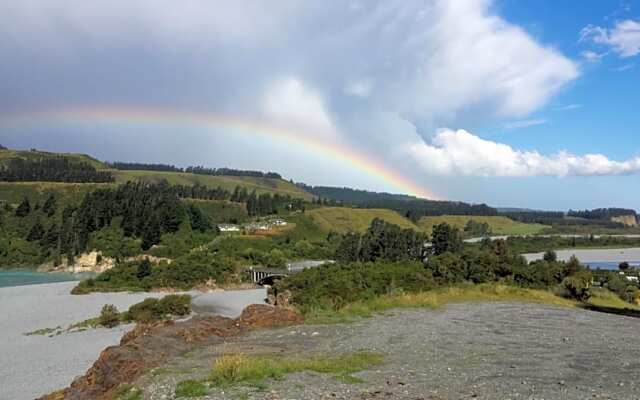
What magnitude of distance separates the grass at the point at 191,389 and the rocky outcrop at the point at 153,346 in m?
2.23

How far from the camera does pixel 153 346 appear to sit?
1970cm

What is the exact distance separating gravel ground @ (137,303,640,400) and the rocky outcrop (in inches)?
37.0

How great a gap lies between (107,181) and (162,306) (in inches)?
6356

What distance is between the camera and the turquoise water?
90.6 meters

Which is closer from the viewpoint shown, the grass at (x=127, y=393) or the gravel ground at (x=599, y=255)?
the grass at (x=127, y=393)

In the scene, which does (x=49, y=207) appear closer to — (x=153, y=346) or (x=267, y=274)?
(x=267, y=274)

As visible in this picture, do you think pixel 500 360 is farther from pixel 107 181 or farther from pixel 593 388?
pixel 107 181

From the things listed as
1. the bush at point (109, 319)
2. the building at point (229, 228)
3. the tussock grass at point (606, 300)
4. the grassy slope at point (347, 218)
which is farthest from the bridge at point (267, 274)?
the grassy slope at point (347, 218)

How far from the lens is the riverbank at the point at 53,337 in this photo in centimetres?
2808

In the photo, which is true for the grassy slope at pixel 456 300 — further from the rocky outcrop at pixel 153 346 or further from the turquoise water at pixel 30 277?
the turquoise water at pixel 30 277

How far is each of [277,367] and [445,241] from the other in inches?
3220

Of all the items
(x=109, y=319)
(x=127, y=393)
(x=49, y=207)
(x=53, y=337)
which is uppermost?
(x=49, y=207)

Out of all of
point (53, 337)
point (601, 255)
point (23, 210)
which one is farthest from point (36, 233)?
point (601, 255)

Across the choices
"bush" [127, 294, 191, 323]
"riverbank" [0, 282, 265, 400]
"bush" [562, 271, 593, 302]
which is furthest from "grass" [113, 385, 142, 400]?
"bush" [562, 271, 593, 302]
